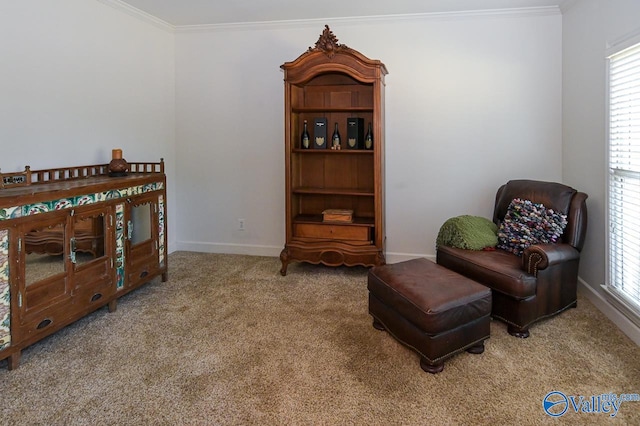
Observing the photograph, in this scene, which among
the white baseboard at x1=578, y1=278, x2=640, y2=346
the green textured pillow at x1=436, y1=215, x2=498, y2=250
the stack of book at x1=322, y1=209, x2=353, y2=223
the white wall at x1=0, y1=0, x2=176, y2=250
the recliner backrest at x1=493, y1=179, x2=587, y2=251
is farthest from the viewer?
the stack of book at x1=322, y1=209, x2=353, y2=223

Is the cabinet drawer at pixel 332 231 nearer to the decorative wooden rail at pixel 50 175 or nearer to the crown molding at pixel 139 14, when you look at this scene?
the decorative wooden rail at pixel 50 175

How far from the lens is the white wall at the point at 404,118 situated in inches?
153

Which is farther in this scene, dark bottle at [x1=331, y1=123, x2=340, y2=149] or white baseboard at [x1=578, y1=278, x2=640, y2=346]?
dark bottle at [x1=331, y1=123, x2=340, y2=149]

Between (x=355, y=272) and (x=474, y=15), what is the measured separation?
8.92 ft

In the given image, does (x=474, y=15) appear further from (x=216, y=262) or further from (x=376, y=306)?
(x=216, y=262)

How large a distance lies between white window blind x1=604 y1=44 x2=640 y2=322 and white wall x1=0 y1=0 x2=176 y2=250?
13.1ft

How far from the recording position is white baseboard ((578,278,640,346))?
252 centimetres

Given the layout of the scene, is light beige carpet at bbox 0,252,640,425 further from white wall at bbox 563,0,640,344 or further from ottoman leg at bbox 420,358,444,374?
white wall at bbox 563,0,640,344

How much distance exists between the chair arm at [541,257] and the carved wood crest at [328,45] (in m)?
2.25

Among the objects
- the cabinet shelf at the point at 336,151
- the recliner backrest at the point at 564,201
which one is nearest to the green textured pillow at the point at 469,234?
the recliner backrest at the point at 564,201

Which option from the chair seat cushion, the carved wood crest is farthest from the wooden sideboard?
the chair seat cushion

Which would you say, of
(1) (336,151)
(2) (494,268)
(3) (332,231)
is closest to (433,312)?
(2) (494,268)

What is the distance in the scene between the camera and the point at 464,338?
7.57 feet

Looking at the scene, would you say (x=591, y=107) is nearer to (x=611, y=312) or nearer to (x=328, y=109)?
(x=611, y=312)
